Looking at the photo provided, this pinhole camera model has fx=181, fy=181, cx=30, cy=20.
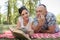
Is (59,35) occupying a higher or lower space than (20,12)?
lower

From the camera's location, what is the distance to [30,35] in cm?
209

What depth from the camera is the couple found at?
2096 millimetres

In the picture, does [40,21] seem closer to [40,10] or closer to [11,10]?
[40,10]

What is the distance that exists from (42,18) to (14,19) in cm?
33

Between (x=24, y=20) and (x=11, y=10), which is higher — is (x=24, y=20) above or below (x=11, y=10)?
below

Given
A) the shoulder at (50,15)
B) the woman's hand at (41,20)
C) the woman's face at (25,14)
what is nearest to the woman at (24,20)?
the woman's face at (25,14)

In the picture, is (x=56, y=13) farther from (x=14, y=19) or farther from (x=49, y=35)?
(x=14, y=19)

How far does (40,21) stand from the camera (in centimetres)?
213

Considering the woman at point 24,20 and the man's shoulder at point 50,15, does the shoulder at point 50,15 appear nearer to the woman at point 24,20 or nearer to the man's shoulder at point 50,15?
the man's shoulder at point 50,15

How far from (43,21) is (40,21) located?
0.12 feet

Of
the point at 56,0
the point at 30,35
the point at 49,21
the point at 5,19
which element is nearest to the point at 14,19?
the point at 5,19

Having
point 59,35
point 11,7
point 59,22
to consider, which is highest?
point 11,7

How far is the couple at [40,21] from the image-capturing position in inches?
82.5

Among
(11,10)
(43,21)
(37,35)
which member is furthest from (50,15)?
(11,10)
